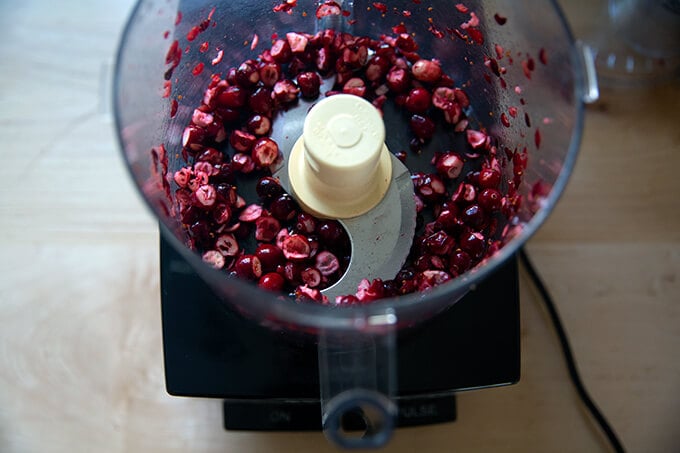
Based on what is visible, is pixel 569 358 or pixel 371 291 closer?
pixel 371 291

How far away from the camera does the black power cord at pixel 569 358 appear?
66 centimetres

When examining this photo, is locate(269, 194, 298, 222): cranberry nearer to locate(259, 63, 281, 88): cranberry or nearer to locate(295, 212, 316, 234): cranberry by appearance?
locate(295, 212, 316, 234): cranberry

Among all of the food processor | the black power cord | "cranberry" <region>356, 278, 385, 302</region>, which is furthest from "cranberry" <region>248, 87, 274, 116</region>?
the black power cord

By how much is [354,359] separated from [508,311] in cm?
21

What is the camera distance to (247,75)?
2.06 ft

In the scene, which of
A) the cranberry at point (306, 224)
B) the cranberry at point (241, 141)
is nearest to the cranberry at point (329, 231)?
the cranberry at point (306, 224)

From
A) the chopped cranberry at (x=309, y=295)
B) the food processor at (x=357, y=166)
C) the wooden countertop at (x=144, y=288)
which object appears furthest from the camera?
the wooden countertop at (x=144, y=288)

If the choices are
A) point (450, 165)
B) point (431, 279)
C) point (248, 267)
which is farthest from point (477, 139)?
point (248, 267)

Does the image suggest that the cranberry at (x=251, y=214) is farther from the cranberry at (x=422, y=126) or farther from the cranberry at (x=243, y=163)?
the cranberry at (x=422, y=126)

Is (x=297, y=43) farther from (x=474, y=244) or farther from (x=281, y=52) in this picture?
(x=474, y=244)

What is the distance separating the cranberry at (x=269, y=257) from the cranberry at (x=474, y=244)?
174 mm

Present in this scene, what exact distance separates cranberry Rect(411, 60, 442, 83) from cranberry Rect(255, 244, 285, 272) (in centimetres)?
23

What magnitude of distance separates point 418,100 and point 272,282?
23cm

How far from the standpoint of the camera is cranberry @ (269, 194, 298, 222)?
0.60 meters
